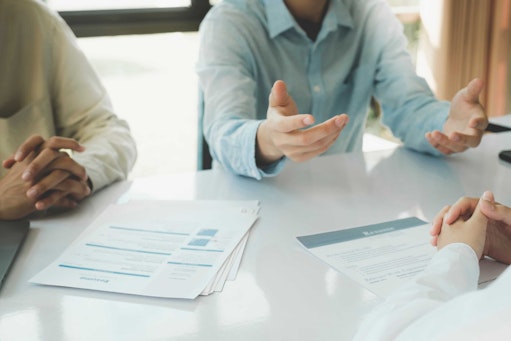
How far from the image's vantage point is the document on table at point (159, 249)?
0.78 m

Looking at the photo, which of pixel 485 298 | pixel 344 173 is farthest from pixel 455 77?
pixel 485 298

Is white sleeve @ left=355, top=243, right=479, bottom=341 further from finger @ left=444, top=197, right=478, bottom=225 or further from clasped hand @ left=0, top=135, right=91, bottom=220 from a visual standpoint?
clasped hand @ left=0, top=135, right=91, bottom=220

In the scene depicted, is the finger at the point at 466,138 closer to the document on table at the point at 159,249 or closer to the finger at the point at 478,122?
the finger at the point at 478,122

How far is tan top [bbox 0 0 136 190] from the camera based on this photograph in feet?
4.39

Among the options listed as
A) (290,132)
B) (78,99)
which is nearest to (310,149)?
(290,132)

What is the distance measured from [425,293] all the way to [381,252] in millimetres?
250

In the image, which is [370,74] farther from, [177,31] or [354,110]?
[177,31]

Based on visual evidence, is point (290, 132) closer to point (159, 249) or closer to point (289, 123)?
point (289, 123)

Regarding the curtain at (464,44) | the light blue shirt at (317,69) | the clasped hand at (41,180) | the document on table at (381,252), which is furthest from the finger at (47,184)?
the curtain at (464,44)

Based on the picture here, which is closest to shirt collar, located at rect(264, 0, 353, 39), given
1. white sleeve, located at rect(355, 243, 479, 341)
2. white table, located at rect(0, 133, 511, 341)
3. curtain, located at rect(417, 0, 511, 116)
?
white table, located at rect(0, 133, 511, 341)

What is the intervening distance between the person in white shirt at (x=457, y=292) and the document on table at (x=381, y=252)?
4 centimetres

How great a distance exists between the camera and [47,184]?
1.03m

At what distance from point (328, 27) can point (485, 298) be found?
1176 mm

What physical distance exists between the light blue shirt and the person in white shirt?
1.71 ft
